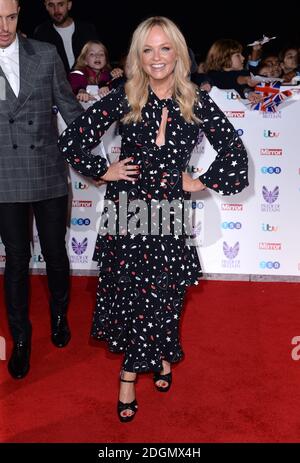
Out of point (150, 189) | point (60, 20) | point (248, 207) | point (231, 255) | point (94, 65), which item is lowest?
point (231, 255)

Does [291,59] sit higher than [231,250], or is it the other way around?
[291,59]

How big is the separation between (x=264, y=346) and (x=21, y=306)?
1275mm

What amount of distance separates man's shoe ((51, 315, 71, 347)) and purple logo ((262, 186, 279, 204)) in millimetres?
1602

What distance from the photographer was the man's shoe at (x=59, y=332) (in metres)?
3.15

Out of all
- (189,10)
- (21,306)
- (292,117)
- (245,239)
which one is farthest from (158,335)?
(189,10)

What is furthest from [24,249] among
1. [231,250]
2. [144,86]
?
[231,250]

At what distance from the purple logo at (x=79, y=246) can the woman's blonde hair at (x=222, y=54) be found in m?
1.84

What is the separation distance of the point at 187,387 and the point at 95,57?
8.32 ft

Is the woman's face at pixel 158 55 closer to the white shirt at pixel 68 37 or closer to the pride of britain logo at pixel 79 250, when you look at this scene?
the pride of britain logo at pixel 79 250

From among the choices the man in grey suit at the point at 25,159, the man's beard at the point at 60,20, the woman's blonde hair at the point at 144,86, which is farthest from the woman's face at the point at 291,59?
the woman's blonde hair at the point at 144,86

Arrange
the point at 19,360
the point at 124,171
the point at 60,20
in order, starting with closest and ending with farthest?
the point at 124,171 < the point at 19,360 < the point at 60,20

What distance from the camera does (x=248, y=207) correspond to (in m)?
4.00

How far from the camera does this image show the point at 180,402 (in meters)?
2.62

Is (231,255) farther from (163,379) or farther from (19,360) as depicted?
(19,360)
